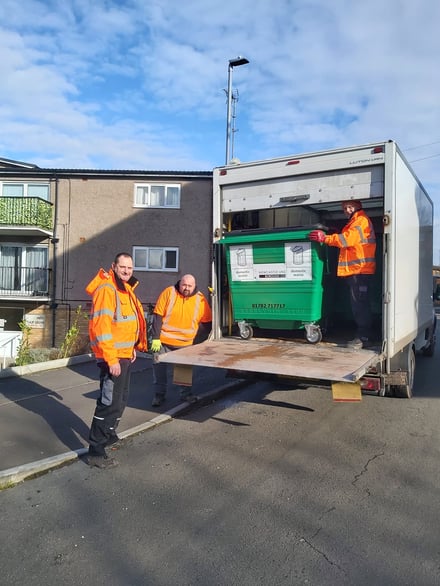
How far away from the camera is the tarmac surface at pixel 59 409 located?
14.6 ft

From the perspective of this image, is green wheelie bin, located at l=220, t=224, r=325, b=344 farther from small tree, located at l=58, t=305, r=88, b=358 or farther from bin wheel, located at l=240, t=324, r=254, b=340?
small tree, located at l=58, t=305, r=88, b=358

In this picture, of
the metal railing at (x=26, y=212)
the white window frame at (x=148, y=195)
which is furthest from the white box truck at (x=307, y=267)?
the metal railing at (x=26, y=212)

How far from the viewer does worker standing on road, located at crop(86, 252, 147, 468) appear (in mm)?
4094

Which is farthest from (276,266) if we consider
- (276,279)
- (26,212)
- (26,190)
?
(26,190)

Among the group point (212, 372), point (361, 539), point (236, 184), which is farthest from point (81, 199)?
point (361, 539)

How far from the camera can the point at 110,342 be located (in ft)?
13.5

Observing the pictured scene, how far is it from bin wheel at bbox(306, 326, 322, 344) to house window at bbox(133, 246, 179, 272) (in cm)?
1401

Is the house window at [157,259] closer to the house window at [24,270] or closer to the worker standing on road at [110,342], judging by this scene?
the house window at [24,270]

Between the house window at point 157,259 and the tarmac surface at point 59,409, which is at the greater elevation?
the house window at point 157,259

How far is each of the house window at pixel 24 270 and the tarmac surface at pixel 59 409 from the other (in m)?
12.8

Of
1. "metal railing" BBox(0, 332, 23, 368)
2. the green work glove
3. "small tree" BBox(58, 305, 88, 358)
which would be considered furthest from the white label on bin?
"metal railing" BBox(0, 332, 23, 368)

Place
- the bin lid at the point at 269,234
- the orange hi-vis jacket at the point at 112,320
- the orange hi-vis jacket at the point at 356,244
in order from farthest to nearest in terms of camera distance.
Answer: the bin lid at the point at 269,234, the orange hi-vis jacket at the point at 356,244, the orange hi-vis jacket at the point at 112,320

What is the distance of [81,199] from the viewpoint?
20.5 m

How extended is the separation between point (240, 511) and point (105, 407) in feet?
4.86
